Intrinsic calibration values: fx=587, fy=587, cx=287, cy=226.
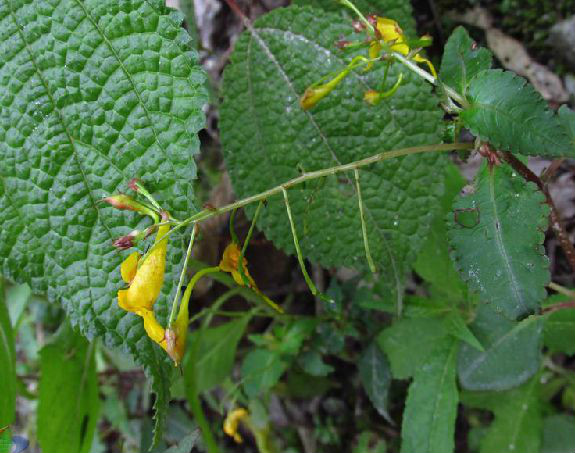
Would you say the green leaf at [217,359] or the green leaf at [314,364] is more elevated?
the green leaf at [217,359]

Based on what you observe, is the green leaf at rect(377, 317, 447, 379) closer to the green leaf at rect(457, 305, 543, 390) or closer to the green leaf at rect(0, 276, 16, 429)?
the green leaf at rect(457, 305, 543, 390)

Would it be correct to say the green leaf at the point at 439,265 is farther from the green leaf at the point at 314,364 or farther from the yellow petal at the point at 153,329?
the yellow petal at the point at 153,329

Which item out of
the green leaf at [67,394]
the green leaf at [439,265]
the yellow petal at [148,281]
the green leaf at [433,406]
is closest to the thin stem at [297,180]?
the yellow petal at [148,281]

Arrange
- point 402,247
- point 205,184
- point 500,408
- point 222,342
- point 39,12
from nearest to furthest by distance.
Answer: point 39,12
point 402,247
point 500,408
point 222,342
point 205,184

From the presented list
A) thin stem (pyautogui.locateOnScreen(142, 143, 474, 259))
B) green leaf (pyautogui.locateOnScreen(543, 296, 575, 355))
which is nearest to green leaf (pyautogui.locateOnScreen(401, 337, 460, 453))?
green leaf (pyautogui.locateOnScreen(543, 296, 575, 355))

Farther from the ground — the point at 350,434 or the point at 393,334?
the point at 393,334

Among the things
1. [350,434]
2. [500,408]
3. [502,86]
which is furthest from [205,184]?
[502,86]

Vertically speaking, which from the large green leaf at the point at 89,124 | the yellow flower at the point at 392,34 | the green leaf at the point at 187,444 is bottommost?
the green leaf at the point at 187,444

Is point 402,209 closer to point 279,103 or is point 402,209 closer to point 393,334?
point 279,103
